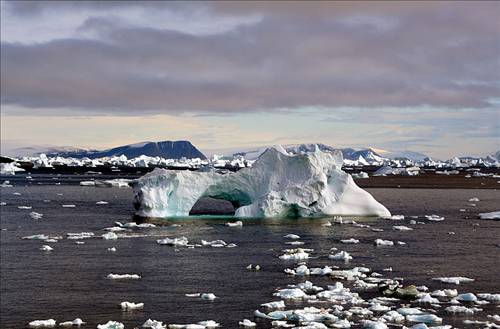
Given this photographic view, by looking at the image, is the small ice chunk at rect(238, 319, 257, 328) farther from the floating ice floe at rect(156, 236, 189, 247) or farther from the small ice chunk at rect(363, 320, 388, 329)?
the floating ice floe at rect(156, 236, 189, 247)

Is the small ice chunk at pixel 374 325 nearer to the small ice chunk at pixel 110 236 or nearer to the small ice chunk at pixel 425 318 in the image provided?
the small ice chunk at pixel 425 318

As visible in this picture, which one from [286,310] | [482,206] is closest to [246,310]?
[286,310]

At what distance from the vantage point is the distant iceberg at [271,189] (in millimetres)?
39750

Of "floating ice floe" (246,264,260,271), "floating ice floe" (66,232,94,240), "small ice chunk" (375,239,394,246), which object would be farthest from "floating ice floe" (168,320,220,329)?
"floating ice floe" (66,232,94,240)

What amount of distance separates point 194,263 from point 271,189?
16.7m

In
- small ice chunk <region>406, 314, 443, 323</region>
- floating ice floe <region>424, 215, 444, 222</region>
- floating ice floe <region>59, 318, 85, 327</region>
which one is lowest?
floating ice floe <region>59, 318, 85, 327</region>

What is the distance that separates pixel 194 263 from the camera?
24.4m

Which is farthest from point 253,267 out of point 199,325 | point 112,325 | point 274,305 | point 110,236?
point 110,236

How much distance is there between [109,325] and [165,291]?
4.20 meters

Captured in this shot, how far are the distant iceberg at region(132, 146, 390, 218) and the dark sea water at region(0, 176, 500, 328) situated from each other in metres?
1.26

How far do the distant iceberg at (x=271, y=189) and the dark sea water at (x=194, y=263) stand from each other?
1.26m

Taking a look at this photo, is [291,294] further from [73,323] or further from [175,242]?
[175,242]

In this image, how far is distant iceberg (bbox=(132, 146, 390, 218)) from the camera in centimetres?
3975

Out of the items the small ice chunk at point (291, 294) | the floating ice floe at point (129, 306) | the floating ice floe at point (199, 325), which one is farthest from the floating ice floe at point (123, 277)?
the floating ice floe at point (199, 325)
